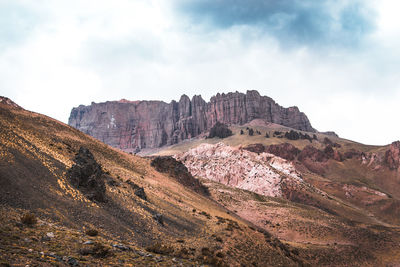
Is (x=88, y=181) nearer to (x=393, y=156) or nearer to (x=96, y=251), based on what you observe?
(x=96, y=251)

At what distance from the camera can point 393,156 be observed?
174m

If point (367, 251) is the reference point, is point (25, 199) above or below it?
above

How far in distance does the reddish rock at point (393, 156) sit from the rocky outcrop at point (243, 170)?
264 ft

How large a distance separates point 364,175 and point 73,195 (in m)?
198

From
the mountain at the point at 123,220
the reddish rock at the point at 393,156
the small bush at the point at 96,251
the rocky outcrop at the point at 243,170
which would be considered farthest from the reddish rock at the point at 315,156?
the small bush at the point at 96,251

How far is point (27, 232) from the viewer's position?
520 inches

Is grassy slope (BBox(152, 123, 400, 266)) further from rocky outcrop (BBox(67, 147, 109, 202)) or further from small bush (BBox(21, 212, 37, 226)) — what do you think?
small bush (BBox(21, 212, 37, 226))

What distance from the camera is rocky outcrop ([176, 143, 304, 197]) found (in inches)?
4840

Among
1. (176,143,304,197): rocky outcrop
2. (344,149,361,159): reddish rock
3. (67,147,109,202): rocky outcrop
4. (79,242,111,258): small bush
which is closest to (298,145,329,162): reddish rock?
(344,149,361,159): reddish rock

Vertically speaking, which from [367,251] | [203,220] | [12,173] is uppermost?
[12,173]

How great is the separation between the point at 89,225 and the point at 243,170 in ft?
405

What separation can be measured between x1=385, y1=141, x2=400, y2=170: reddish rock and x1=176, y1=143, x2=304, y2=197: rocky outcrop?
8050 cm

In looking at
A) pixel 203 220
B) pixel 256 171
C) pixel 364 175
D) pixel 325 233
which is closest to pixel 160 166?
pixel 203 220

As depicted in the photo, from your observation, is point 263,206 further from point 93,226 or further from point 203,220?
point 93,226
